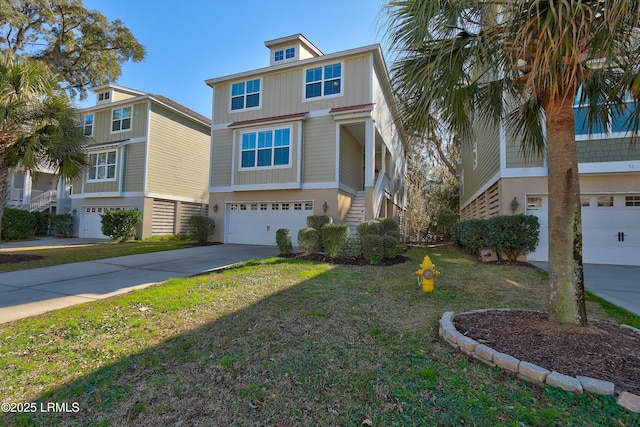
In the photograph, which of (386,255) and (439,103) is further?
(386,255)

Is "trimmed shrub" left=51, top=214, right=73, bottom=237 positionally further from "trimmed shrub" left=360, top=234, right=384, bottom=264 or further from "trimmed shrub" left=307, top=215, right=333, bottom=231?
"trimmed shrub" left=360, top=234, right=384, bottom=264

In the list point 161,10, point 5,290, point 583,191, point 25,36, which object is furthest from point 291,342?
point 25,36

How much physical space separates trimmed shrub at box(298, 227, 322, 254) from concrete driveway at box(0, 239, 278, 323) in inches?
78.3

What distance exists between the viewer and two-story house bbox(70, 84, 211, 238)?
16969 mm

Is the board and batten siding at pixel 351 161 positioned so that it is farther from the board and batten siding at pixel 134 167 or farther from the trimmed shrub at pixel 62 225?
the trimmed shrub at pixel 62 225

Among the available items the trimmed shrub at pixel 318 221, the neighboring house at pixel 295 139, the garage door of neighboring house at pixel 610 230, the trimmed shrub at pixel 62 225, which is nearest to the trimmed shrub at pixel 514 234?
the garage door of neighboring house at pixel 610 230

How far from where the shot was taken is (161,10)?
12.4 metres

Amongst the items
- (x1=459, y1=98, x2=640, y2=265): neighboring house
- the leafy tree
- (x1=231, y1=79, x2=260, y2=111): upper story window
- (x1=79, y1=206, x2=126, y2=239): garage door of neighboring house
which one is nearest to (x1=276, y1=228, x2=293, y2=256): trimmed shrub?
(x1=459, y1=98, x2=640, y2=265): neighboring house

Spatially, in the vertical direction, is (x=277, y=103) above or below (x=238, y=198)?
above

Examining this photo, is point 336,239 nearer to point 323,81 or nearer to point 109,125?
point 323,81

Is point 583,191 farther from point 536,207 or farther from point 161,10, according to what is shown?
point 161,10

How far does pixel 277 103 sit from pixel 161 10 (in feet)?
18.4

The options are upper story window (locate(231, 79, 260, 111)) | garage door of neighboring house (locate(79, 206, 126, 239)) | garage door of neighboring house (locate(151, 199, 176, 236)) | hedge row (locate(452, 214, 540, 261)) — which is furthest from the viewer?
garage door of neighboring house (locate(79, 206, 126, 239))

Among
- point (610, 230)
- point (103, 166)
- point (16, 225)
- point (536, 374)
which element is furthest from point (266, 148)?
point (16, 225)
